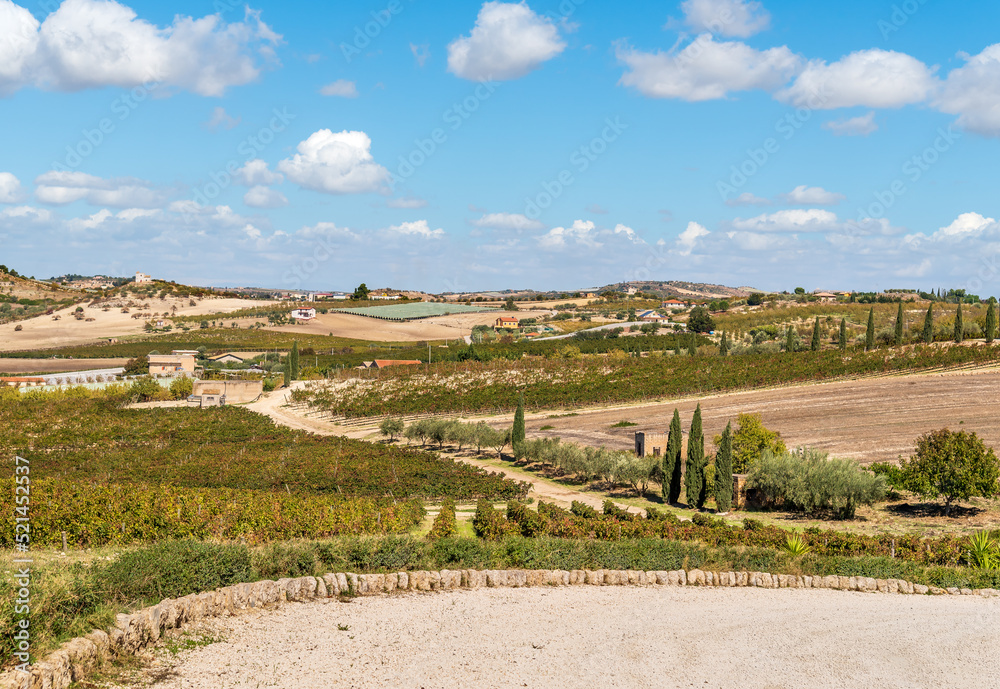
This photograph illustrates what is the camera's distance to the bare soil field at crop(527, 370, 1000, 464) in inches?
2055

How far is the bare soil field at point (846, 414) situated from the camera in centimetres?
5219

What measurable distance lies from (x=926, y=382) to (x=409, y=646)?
64.5 metres

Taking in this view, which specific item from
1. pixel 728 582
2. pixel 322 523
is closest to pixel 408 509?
pixel 322 523

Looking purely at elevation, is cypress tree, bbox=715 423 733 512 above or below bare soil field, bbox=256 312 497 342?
below

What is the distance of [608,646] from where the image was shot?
51.1ft

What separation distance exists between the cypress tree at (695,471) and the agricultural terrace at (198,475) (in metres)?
8.17

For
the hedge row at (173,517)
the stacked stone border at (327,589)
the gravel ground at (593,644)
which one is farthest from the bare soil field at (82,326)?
the gravel ground at (593,644)

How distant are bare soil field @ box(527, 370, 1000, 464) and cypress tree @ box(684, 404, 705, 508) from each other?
41.8 feet

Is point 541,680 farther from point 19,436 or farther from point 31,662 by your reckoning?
point 19,436

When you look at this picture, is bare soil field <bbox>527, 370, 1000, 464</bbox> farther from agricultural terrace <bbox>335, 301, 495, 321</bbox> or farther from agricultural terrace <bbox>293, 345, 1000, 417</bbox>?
agricultural terrace <bbox>335, 301, 495, 321</bbox>

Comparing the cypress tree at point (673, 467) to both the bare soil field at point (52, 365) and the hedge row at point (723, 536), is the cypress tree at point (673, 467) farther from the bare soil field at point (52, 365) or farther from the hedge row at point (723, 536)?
the bare soil field at point (52, 365)

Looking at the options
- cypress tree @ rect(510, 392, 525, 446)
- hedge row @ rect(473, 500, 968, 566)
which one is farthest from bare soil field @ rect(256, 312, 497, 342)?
hedge row @ rect(473, 500, 968, 566)

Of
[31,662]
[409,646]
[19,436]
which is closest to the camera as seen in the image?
[31,662]

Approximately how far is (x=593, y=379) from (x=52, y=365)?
68.2m
